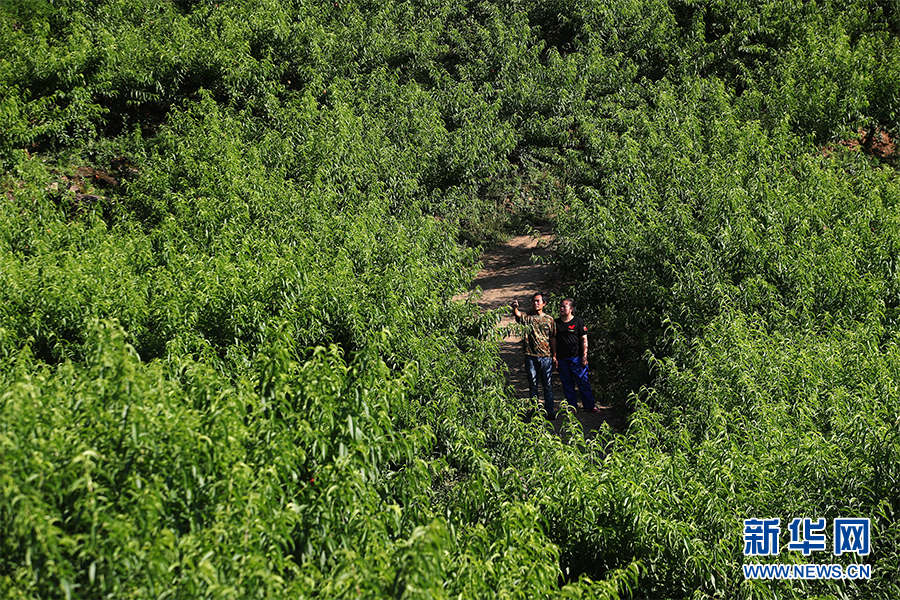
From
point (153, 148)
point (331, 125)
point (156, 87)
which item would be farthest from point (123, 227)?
point (156, 87)

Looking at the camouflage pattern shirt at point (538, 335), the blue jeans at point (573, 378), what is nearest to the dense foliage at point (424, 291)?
the blue jeans at point (573, 378)

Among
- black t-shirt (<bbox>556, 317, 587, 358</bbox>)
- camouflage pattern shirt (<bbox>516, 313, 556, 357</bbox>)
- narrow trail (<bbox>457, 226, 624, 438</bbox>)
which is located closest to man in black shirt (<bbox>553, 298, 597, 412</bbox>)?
black t-shirt (<bbox>556, 317, 587, 358</bbox>)

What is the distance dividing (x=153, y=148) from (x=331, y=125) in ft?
8.47

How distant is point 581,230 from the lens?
8312 millimetres

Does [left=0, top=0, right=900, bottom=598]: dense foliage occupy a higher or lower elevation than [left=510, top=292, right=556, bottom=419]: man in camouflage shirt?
higher

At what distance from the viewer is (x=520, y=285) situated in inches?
394

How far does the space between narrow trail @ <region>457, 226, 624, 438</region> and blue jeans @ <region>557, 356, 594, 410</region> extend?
0.22 m

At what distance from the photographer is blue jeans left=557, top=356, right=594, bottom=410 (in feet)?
23.5

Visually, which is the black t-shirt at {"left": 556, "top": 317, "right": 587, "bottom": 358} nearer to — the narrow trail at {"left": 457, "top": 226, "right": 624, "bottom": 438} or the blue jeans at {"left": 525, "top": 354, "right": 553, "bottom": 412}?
the blue jeans at {"left": 525, "top": 354, "right": 553, "bottom": 412}

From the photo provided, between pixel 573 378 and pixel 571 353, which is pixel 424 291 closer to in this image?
pixel 571 353

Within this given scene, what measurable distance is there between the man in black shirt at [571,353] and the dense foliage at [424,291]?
1.09ft

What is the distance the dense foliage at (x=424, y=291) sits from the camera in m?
3.15

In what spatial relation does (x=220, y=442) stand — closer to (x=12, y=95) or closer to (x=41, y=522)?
(x=41, y=522)

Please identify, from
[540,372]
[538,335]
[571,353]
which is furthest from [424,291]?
[571,353]
